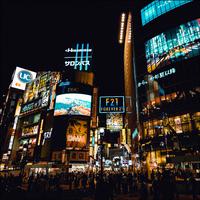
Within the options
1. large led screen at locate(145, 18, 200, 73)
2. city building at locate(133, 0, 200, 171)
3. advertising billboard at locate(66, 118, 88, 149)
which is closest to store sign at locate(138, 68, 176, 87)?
city building at locate(133, 0, 200, 171)

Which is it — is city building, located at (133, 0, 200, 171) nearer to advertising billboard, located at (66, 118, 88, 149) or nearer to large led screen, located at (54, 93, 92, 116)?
large led screen, located at (54, 93, 92, 116)

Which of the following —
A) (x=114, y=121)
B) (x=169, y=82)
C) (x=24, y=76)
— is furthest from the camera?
(x=114, y=121)

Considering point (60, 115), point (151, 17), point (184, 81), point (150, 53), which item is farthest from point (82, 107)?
point (151, 17)

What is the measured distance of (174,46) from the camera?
39.1 metres

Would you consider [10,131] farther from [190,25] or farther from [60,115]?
[190,25]

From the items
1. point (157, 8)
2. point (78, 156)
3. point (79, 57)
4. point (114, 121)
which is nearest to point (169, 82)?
point (157, 8)

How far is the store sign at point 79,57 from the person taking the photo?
62.0m

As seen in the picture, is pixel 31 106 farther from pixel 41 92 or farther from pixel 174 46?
pixel 174 46

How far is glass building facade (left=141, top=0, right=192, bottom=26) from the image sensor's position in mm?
43806

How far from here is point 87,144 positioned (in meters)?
46.5

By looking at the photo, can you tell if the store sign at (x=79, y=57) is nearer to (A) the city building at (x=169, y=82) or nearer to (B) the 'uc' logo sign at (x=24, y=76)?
(B) the 'uc' logo sign at (x=24, y=76)

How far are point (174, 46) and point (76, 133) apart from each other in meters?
33.1

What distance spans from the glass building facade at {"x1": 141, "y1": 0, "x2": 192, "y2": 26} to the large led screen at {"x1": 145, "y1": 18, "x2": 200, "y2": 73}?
23.8ft

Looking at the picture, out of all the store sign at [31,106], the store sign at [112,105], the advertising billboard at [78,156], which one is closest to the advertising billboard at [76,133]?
the advertising billboard at [78,156]
